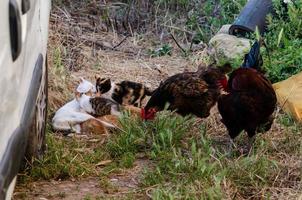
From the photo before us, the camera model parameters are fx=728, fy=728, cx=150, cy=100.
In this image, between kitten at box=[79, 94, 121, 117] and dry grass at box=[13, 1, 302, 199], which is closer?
dry grass at box=[13, 1, 302, 199]

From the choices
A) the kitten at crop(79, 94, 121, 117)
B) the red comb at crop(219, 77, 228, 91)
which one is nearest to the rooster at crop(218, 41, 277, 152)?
the red comb at crop(219, 77, 228, 91)

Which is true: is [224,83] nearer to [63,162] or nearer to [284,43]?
[63,162]

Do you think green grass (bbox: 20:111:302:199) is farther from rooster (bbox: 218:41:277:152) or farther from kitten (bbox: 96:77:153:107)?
kitten (bbox: 96:77:153:107)

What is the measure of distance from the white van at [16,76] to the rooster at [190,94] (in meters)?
A: 1.79

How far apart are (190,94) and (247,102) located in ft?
2.14

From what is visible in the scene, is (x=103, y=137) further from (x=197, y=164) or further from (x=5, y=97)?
(x=5, y=97)

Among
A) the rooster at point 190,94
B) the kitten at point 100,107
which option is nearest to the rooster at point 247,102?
the rooster at point 190,94

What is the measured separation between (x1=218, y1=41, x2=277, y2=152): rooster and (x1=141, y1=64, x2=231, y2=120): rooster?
290 millimetres

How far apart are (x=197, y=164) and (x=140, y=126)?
1045mm

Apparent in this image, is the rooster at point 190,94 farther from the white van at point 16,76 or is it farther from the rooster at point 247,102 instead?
the white van at point 16,76

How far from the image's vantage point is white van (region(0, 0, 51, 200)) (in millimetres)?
3457

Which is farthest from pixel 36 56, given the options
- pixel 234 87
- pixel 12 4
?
pixel 234 87

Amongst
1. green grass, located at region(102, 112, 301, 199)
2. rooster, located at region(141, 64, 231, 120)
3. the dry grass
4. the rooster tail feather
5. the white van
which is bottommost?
the dry grass

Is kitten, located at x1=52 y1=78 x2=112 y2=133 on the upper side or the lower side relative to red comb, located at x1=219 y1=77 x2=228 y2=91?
lower
